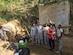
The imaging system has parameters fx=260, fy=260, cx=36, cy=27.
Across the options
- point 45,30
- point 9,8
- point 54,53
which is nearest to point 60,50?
point 54,53

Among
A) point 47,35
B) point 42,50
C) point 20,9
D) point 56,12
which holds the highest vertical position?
point 20,9

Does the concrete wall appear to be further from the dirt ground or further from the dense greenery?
the dense greenery

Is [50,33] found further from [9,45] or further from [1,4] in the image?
[1,4]

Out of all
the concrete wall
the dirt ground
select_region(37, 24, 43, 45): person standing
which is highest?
the concrete wall

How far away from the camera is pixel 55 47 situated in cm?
1594

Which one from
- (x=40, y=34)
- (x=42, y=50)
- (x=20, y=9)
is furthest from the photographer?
(x=20, y=9)

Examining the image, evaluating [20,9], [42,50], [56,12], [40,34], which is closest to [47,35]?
[40,34]

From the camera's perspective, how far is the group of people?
14.6 meters

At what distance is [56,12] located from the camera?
1833cm

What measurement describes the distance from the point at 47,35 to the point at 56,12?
127 inches

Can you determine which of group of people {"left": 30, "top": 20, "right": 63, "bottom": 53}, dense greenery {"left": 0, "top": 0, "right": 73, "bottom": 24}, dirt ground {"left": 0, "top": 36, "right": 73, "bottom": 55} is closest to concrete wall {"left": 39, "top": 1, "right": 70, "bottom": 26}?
dirt ground {"left": 0, "top": 36, "right": 73, "bottom": 55}

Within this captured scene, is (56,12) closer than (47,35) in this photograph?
No

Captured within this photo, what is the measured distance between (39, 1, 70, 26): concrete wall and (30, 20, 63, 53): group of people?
218 cm

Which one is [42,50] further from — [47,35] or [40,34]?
[40,34]
